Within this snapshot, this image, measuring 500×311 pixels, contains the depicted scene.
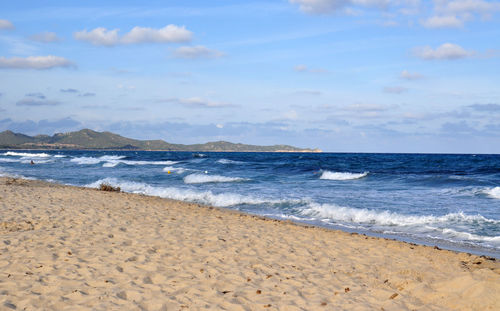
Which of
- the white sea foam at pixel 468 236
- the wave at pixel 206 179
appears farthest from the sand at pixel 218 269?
the wave at pixel 206 179

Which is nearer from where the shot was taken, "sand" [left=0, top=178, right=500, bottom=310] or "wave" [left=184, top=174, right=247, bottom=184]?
"sand" [left=0, top=178, right=500, bottom=310]

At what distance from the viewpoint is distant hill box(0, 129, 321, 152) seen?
552ft

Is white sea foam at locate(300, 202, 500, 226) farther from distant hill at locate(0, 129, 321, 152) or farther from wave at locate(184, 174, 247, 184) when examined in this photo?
distant hill at locate(0, 129, 321, 152)

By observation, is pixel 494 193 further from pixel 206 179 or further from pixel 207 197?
pixel 206 179

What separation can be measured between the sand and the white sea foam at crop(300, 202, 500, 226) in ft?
11.6

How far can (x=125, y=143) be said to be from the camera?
18000 cm

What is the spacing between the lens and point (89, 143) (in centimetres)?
17250

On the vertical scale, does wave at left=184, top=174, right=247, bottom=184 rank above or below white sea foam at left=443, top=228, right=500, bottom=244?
above

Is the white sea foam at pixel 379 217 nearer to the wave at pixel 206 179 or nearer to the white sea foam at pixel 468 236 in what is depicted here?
the white sea foam at pixel 468 236

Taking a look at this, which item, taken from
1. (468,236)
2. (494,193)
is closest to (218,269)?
(468,236)

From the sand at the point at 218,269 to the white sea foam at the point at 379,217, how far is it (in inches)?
139

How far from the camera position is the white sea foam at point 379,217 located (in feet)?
42.9

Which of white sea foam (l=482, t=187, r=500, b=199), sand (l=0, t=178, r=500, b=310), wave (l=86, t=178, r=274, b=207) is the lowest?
wave (l=86, t=178, r=274, b=207)

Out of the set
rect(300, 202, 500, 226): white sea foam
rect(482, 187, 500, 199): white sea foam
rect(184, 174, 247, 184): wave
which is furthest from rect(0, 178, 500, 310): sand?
rect(184, 174, 247, 184): wave
